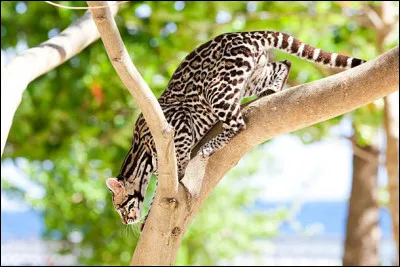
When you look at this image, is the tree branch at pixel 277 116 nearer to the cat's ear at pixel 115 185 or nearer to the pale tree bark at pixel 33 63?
the cat's ear at pixel 115 185

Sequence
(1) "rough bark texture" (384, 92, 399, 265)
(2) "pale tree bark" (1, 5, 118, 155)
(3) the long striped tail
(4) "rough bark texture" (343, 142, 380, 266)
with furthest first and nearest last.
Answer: (4) "rough bark texture" (343, 142, 380, 266)
(1) "rough bark texture" (384, 92, 399, 265)
(2) "pale tree bark" (1, 5, 118, 155)
(3) the long striped tail

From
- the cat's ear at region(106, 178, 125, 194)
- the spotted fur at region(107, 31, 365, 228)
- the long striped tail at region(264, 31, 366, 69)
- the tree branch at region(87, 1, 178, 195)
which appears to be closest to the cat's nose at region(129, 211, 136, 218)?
the spotted fur at region(107, 31, 365, 228)

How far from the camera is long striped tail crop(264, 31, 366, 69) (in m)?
3.22

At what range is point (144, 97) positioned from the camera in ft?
9.39

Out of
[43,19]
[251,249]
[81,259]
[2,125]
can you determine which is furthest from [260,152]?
[2,125]

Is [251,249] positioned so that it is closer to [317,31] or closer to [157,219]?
[317,31]

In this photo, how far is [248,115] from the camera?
3268 millimetres

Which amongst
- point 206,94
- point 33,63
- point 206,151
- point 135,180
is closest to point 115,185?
point 135,180

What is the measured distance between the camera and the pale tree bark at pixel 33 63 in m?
3.90

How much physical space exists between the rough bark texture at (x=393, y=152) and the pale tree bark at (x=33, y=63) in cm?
243

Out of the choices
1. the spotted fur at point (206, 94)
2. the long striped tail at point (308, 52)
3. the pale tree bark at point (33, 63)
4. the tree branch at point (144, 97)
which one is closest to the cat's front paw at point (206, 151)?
the spotted fur at point (206, 94)

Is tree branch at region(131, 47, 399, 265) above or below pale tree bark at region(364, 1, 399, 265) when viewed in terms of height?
below

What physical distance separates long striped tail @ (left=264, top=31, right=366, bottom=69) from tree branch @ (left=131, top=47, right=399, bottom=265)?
22cm

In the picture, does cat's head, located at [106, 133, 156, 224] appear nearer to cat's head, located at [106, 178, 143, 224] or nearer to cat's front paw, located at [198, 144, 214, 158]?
cat's head, located at [106, 178, 143, 224]
